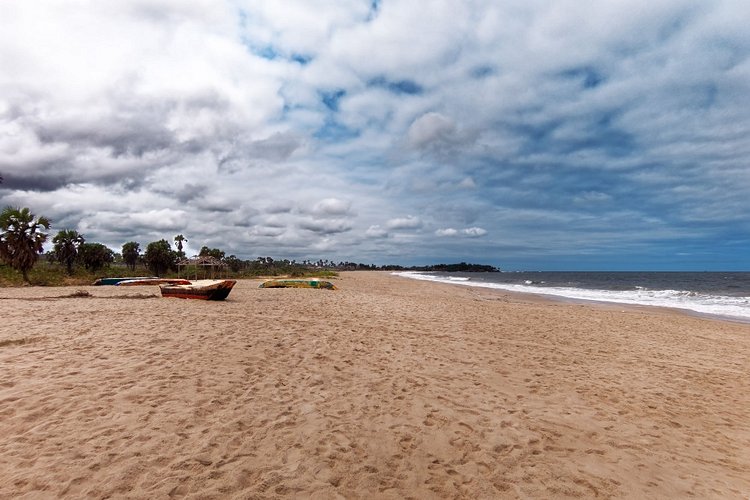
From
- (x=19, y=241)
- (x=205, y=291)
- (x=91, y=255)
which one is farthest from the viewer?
(x=91, y=255)

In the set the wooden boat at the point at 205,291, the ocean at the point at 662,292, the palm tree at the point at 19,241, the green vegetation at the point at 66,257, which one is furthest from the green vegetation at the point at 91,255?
the ocean at the point at 662,292

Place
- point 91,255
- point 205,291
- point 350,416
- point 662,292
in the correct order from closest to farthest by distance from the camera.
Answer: point 350,416, point 205,291, point 662,292, point 91,255

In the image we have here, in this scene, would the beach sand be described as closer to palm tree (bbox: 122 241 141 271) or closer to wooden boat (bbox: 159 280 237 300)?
wooden boat (bbox: 159 280 237 300)

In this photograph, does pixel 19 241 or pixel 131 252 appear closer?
pixel 19 241

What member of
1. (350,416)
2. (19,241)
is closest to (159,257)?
(19,241)

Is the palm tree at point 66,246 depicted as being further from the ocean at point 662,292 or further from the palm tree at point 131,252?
the ocean at point 662,292

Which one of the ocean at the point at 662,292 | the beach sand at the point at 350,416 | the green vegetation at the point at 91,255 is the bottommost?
the beach sand at the point at 350,416

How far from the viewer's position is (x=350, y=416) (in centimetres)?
609

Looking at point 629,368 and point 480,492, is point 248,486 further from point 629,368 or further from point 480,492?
point 629,368

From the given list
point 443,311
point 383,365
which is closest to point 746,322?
point 443,311

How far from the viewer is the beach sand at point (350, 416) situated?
14.6 feet

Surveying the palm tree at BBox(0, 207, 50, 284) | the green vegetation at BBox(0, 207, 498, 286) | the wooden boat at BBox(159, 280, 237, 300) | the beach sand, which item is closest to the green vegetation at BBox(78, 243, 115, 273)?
the green vegetation at BBox(0, 207, 498, 286)

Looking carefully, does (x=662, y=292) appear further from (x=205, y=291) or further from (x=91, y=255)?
(x=91, y=255)

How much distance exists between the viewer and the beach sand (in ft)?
14.6
